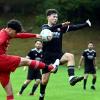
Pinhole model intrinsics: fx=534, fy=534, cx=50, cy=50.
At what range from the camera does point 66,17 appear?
49344 millimetres

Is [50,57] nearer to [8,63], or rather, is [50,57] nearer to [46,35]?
[46,35]

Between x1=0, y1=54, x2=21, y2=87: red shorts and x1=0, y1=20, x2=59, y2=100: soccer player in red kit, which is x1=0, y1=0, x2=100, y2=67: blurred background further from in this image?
x1=0, y1=54, x2=21, y2=87: red shorts

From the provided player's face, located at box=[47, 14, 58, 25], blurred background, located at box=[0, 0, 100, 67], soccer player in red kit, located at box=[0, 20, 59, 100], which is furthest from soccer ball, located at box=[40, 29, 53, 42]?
blurred background, located at box=[0, 0, 100, 67]

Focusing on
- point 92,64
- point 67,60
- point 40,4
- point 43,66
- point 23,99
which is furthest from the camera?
point 40,4

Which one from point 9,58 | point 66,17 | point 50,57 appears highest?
point 66,17

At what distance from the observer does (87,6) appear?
49.6 meters

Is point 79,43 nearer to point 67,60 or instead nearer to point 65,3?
Answer: point 65,3

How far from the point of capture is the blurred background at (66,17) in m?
47.3

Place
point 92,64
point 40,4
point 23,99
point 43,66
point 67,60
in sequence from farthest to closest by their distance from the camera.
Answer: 1. point 40,4
2. point 92,64
3. point 23,99
4. point 67,60
5. point 43,66

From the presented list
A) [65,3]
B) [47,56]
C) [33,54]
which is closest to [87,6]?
[65,3]

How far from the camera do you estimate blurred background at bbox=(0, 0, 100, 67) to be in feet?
155

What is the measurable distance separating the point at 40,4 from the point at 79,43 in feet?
20.7

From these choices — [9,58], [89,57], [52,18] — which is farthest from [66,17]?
[9,58]

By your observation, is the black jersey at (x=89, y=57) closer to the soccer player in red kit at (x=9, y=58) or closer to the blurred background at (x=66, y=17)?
the soccer player in red kit at (x=9, y=58)
